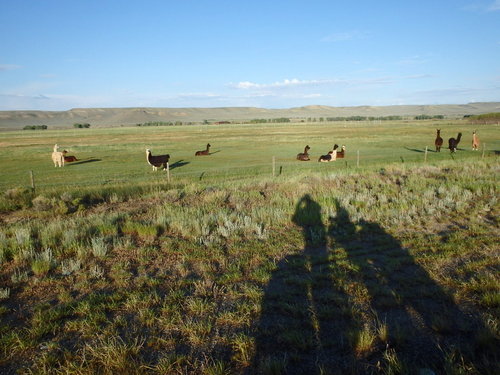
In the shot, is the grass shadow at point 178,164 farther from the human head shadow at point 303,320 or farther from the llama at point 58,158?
the human head shadow at point 303,320

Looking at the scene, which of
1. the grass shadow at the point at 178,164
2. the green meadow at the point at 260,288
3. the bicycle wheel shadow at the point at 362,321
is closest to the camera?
the bicycle wheel shadow at the point at 362,321

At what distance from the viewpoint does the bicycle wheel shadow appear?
3748mm

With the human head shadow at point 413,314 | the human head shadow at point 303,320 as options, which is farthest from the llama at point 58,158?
the human head shadow at point 413,314

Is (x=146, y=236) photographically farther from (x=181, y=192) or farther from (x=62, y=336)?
(x=181, y=192)

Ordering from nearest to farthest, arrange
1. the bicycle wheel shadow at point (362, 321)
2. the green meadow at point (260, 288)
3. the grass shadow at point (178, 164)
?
the bicycle wheel shadow at point (362, 321)
the green meadow at point (260, 288)
the grass shadow at point (178, 164)

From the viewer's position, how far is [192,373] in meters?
3.74

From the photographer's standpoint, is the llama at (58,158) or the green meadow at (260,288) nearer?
the green meadow at (260,288)

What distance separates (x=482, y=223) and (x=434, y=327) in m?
5.73

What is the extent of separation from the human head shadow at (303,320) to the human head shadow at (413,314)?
1.39ft

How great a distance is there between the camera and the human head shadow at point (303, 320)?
12.6 feet

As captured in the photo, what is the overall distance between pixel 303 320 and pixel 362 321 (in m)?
0.73

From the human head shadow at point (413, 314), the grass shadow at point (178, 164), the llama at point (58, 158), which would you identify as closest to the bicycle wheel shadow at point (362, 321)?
the human head shadow at point (413, 314)

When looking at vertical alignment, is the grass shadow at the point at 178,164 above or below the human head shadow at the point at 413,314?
below

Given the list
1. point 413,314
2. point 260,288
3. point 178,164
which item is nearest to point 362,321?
point 413,314
